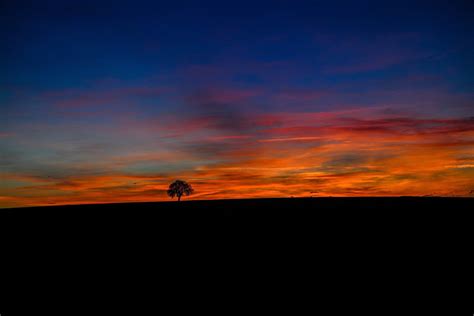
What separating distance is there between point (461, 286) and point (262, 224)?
12826 millimetres

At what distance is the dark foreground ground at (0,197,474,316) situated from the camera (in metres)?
12.5

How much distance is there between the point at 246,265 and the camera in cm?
1575

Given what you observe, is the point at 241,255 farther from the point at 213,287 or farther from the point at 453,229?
the point at 453,229

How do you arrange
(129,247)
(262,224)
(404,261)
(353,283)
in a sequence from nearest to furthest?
(353,283) < (404,261) < (129,247) < (262,224)

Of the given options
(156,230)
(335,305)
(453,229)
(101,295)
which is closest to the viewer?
(335,305)

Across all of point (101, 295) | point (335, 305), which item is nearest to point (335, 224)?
point (335, 305)

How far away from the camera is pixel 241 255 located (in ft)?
55.8

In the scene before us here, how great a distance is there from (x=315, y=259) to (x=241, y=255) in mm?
3129

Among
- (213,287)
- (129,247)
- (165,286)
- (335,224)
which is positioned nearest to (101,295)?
(165,286)

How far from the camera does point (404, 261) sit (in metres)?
15.9

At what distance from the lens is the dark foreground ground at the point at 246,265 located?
1252 cm

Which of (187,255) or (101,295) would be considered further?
(187,255)

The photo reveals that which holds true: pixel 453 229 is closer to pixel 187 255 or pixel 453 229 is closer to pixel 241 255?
pixel 241 255

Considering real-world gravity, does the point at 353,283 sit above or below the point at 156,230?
below
